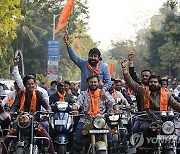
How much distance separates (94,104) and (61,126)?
1.55 m

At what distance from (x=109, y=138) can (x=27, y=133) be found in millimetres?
1370

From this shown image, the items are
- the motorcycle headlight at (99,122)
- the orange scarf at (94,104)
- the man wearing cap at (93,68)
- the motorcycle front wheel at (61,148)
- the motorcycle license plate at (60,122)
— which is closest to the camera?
the motorcycle headlight at (99,122)

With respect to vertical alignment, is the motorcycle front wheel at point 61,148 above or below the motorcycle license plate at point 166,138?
Answer: below

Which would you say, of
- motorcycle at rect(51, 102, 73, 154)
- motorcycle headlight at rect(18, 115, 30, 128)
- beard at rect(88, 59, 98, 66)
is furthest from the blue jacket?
motorcycle headlight at rect(18, 115, 30, 128)

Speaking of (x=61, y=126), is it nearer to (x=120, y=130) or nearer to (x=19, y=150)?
(x=120, y=130)

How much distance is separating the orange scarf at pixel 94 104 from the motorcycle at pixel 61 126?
1.28 m

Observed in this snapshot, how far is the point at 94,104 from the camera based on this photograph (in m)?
8.35

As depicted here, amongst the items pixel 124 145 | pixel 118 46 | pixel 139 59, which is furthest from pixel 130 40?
pixel 124 145

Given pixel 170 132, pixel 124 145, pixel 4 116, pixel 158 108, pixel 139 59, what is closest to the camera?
pixel 4 116

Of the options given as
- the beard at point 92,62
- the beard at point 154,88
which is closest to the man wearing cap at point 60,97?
the beard at point 92,62

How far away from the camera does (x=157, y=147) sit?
26.0 feet

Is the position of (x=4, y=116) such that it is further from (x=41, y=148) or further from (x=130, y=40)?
(x=130, y=40)

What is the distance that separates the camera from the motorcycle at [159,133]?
7.70 m

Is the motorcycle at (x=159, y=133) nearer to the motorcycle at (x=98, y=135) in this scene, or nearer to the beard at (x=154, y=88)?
the beard at (x=154, y=88)
